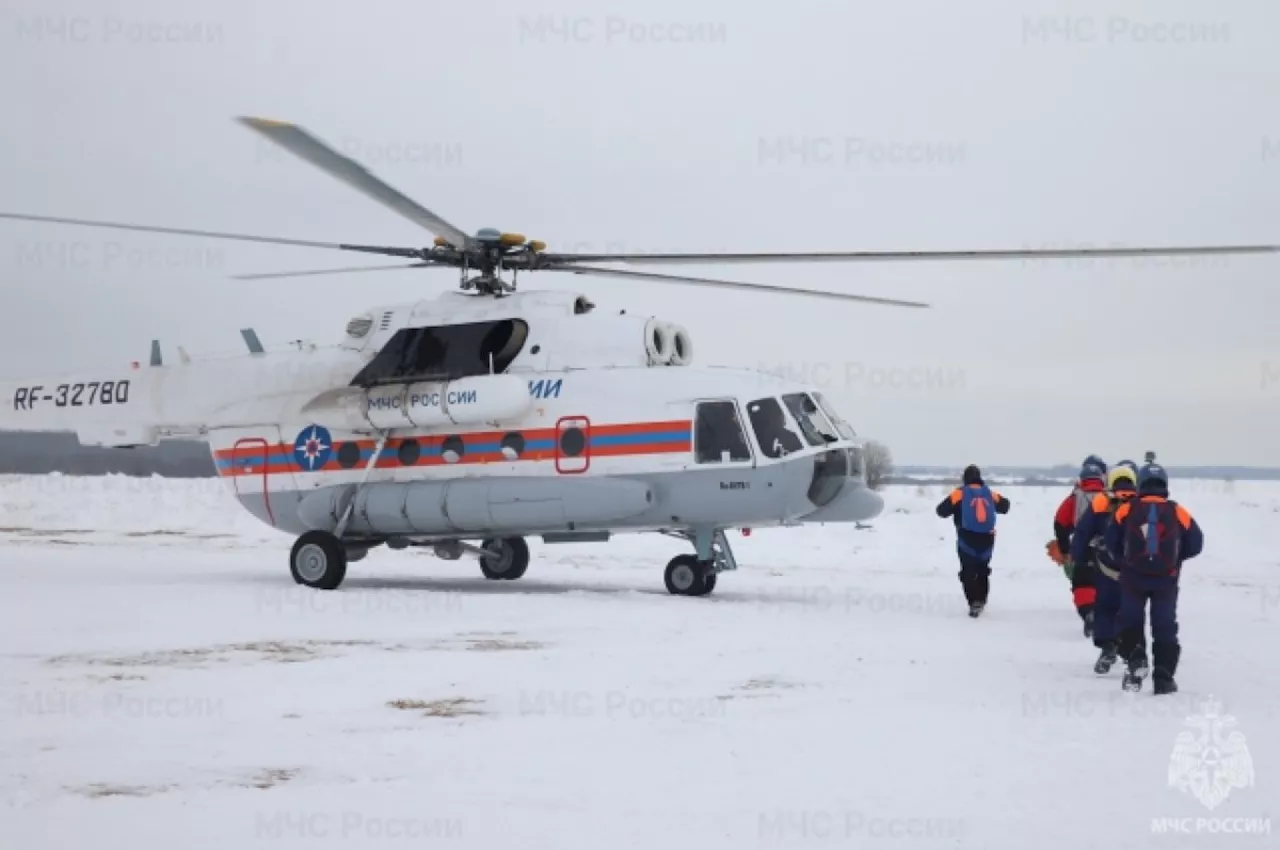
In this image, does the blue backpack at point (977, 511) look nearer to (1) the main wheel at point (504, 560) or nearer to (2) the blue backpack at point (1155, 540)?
(2) the blue backpack at point (1155, 540)

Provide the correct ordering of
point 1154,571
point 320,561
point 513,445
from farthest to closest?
point 320,561 → point 513,445 → point 1154,571

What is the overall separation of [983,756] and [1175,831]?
1.33 meters

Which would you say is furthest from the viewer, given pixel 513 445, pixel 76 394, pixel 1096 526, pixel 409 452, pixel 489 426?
pixel 76 394

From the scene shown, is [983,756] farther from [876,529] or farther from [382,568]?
[876,529]

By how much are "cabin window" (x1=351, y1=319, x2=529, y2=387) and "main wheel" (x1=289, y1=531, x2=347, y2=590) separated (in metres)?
2.10

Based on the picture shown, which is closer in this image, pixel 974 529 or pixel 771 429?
pixel 974 529

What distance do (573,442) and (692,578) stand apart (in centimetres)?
220

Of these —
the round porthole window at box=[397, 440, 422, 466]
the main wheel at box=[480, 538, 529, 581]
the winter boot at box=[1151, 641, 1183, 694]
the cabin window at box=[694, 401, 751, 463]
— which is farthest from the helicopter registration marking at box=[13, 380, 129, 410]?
the winter boot at box=[1151, 641, 1183, 694]

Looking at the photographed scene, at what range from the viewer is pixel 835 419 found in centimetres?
1471

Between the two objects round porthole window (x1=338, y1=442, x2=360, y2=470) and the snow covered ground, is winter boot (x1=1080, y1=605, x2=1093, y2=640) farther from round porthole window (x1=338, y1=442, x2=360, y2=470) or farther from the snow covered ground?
round porthole window (x1=338, y1=442, x2=360, y2=470)

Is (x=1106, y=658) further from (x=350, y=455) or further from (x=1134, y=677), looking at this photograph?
(x=350, y=455)

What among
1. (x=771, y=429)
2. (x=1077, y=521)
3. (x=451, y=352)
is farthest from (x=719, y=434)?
(x=1077, y=521)

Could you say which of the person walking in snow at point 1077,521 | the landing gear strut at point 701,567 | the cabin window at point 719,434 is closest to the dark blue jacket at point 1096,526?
the person walking in snow at point 1077,521

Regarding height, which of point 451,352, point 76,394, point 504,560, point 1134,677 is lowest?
point 504,560
